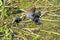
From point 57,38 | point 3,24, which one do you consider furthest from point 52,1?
point 3,24

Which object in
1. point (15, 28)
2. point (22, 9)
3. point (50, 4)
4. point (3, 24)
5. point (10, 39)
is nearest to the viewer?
point (10, 39)

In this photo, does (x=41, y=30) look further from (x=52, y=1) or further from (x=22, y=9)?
(x=52, y=1)

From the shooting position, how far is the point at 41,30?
4.87ft

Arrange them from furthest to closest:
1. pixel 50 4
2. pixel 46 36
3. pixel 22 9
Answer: pixel 50 4, pixel 46 36, pixel 22 9

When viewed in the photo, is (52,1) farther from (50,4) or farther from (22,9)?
(22,9)

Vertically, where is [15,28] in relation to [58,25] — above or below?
above

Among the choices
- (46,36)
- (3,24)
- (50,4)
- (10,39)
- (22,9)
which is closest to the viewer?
(10,39)

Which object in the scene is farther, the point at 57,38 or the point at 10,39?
the point at 57,38

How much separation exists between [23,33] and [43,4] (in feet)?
1.39

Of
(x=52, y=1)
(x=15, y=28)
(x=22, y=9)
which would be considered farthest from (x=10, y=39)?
(x=52, y=1)

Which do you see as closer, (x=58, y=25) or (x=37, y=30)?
(x=37, y=30)

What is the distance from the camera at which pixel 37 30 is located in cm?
146

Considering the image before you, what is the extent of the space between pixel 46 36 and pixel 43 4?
1.04ft

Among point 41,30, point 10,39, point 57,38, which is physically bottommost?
point 57,38
